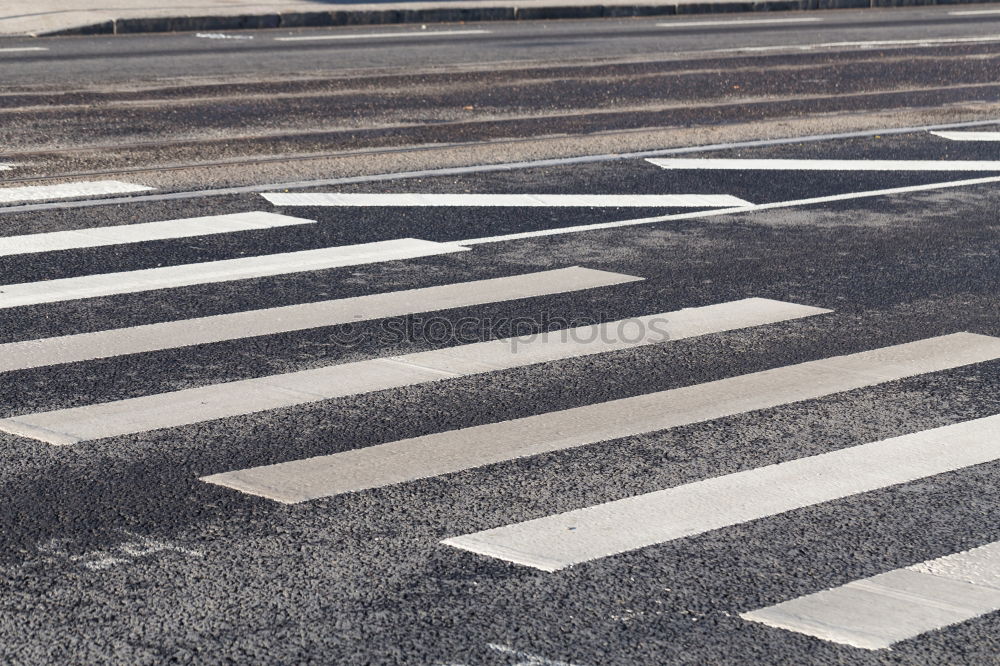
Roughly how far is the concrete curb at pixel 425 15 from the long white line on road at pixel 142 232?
11.8 meters

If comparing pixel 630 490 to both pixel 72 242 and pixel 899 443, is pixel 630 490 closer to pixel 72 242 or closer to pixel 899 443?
pixel 899 443

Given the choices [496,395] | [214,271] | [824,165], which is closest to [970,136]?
[824,165]

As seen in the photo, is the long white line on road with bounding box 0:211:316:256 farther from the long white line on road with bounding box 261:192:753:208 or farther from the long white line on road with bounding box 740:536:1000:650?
the long white line on road with bounding box 740:536:1000:650

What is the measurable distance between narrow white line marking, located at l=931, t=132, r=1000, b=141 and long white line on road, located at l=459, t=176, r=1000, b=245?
5.91ft

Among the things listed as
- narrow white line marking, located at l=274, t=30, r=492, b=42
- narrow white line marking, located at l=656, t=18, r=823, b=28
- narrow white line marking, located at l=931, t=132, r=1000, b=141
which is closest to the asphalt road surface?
narrow white line marking, located at l=931, t=132, r=1000, b=141

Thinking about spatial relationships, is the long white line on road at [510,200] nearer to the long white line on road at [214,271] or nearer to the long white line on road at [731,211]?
the long white line on road at [731,211]

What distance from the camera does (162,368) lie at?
5785mm

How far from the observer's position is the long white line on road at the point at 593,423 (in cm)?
464

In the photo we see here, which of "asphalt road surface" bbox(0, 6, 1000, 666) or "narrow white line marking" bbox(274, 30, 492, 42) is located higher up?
"narrow white line marking" bbox(274, 30, 492, 42)

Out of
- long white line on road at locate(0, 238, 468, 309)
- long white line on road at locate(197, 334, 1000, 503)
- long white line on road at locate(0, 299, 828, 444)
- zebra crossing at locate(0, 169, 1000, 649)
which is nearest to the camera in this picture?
zebra crossing at locate(0, 169, 1000, 649)

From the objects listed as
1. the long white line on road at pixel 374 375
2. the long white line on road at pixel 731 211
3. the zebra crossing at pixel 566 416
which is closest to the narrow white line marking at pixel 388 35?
the long white line on road at pixel 731 211

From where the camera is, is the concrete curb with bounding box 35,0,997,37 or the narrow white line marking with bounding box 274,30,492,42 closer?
the narrow white line marking with bounding box 274,30,492,42

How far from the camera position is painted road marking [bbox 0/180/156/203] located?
9.27m

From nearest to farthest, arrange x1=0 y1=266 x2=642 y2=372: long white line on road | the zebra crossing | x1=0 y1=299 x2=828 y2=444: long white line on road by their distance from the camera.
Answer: the zebra crossing, x1=0 y1=299 x2=828 y2=444: long white line on road, x1=0 y1=266 x2=642 y2=372: long white line on road
